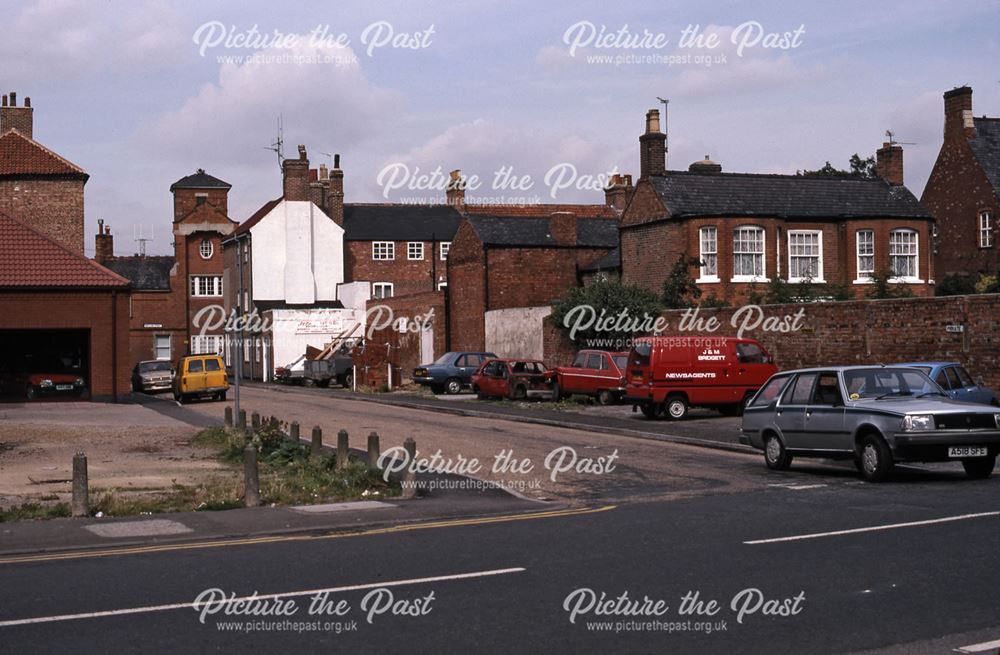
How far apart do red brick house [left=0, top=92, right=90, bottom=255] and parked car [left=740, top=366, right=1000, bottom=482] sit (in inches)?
1643

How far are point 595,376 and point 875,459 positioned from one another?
62.9ft

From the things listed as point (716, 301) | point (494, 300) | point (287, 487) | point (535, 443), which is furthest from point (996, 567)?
point (494, 300)

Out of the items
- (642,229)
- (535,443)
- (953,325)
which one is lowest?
(535,443)

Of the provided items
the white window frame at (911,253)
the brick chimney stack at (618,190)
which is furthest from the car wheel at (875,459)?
the brick chimney stack at (618,190)

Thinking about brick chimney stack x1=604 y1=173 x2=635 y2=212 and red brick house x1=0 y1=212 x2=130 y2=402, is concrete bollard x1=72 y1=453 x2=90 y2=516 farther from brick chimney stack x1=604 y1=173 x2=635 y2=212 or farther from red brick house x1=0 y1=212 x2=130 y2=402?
Answer: brick chimney stack x1=604 y1=173 x2=635 y2=212

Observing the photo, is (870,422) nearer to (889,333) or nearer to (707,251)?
(889,333)

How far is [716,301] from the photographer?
38.4 metres

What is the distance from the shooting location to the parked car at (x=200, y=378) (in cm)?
4172

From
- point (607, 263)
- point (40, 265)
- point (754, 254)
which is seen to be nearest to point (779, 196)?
point (754, 254)

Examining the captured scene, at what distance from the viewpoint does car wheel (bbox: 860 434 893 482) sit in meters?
15.8

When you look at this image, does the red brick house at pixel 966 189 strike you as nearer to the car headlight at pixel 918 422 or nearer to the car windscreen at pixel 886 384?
the car windscreen at pixel 886 384

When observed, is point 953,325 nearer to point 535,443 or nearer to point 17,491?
point 535,443

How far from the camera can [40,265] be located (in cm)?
3941

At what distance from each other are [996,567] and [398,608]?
16.1ft
